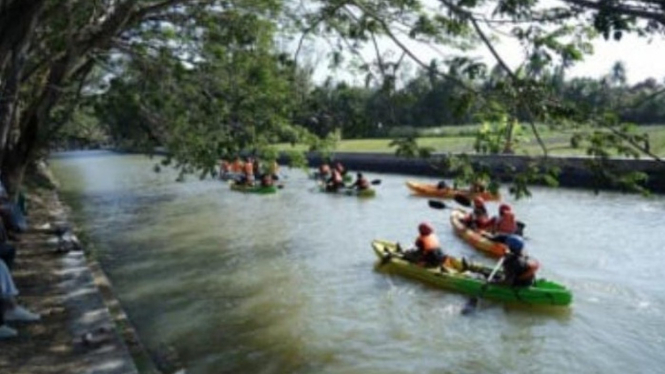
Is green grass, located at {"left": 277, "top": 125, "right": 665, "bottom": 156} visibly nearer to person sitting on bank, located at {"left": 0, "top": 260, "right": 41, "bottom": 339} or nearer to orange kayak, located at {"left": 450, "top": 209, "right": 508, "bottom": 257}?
orange kayak, located at {"left": 450, "top": 209, "right": 508, "bottom": 257}

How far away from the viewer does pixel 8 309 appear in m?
9.20

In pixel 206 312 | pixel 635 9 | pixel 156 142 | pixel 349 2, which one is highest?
pixel 349 2

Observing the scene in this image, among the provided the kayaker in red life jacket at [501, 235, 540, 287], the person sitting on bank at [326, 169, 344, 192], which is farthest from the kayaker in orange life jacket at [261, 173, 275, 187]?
the kayaker in red life jacket at [501, 235, 540, 287]

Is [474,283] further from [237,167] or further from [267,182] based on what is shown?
[237,167]

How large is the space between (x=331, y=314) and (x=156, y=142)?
6.26m

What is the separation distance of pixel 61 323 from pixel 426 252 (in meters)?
7.67

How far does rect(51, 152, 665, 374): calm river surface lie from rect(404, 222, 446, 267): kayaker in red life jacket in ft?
1.77

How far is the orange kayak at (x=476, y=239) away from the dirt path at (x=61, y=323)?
8491mm

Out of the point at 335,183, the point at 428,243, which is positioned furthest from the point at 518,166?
the point at 428,243

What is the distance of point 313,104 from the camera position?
12.6 m

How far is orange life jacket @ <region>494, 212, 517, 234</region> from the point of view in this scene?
60.2ft

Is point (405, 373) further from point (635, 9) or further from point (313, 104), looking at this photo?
point (635, 9)

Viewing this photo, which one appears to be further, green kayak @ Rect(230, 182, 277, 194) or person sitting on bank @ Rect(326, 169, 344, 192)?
green kayak @ Rect(230, 182, 277, 194)

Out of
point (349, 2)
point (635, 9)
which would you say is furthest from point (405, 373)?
point (635, 9)
